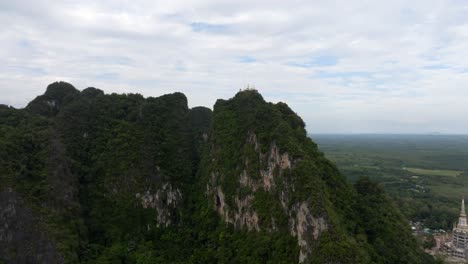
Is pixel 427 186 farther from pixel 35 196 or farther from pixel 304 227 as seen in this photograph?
pixel 35 196

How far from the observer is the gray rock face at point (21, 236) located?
101ft

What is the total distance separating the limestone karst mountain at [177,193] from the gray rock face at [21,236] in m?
A: 0.08

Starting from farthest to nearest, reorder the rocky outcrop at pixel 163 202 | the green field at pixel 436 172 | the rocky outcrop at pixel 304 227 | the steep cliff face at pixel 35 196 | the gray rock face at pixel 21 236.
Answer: the green field at pixel 436 172 → the rocky outcrop at pixel 163 202 → the steep cliff face at pixel 35 196 → the gray rock face at pixel 21 236 → the rocky outcrop at pixel 304 227

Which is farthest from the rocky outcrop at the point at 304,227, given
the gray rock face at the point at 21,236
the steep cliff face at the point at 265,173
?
the gray rock face at the point at 21,236

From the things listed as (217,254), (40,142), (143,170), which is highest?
(40,142)

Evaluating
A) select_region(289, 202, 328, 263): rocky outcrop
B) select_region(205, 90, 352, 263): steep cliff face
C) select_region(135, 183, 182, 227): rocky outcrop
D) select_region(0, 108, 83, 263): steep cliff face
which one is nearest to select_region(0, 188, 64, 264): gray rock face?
select_region(0, 108, 83, 263): steep cliff face

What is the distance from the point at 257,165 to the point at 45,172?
21922mm

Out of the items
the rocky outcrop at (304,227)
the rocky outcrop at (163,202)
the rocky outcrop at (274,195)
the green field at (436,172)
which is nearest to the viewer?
the rocky outcrop at (304,227)

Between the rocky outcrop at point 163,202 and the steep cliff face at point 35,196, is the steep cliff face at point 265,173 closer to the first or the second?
the rocky outcrop at point 163,202

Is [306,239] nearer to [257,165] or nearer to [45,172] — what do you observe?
[257,165]

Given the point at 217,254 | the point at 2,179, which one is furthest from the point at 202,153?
the point at 2,179

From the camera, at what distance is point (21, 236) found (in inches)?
1241

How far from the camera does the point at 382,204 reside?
120ft

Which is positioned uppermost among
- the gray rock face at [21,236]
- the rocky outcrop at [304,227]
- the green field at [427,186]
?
the rocky outcrop at [304,227]
